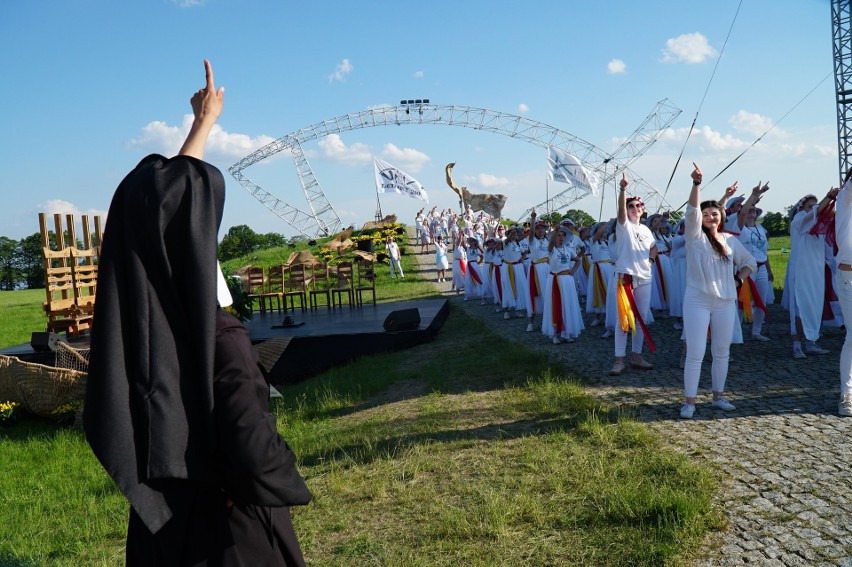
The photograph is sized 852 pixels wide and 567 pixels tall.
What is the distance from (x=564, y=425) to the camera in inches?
235

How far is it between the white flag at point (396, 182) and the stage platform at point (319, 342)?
632 inches

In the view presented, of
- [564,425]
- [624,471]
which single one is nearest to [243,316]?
[564,425]

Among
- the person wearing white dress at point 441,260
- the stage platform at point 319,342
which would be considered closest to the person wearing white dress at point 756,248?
the stage platform at point 319,342

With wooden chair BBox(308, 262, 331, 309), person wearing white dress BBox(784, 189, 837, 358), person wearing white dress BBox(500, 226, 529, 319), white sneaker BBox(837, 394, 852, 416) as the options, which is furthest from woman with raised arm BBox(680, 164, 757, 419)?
wooden chair BBox(308, 262, 331, 309)

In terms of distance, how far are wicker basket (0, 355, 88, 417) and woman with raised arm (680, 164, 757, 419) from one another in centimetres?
679

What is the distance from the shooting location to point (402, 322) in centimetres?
1225

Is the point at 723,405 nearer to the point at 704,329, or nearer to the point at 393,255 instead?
Result: the point at 704,329

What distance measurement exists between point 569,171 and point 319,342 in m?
9.69

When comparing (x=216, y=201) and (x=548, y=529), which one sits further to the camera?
(x=548, y=529)

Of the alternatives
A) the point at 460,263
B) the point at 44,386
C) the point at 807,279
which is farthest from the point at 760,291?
the point at 460,263

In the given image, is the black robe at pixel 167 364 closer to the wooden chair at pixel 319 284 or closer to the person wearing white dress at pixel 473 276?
the wooden chair at pixel 319 284

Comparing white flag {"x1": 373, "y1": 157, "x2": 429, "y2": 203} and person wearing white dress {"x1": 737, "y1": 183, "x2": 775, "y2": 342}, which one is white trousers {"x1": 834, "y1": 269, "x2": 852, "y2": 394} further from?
white flag {"x1": 373, "y1": 157, "x2": 429, "y2": 203}

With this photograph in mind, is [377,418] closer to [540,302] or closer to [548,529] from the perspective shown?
[548,529]

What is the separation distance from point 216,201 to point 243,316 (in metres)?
12.4
